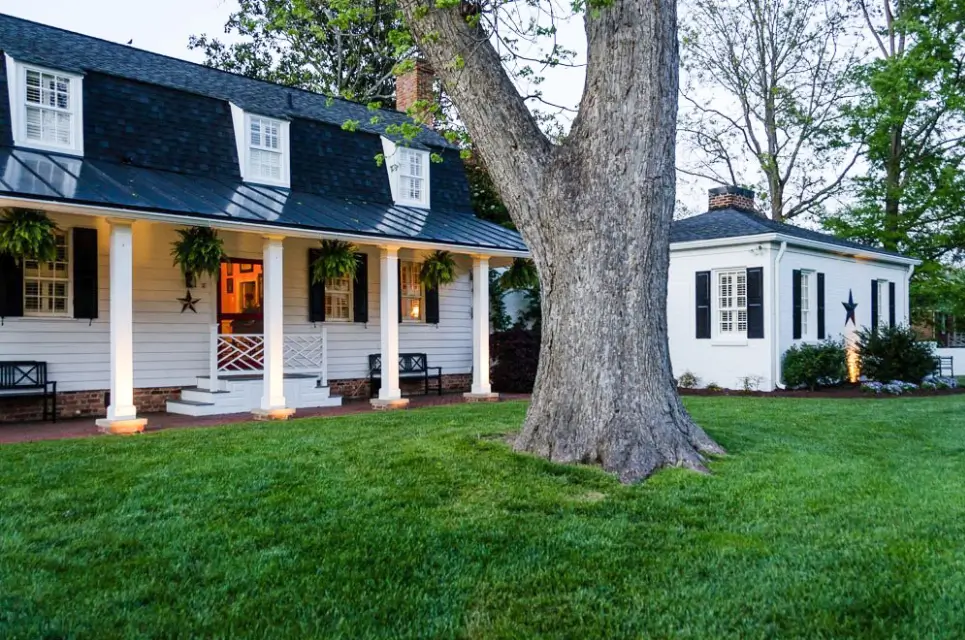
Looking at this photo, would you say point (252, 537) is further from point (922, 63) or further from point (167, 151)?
point (922, 63)

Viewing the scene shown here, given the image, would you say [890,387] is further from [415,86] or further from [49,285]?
[49,285]

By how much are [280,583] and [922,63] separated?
2273 centimetres

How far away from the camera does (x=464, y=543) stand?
4445 millimetres

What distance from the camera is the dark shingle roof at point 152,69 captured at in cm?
1095

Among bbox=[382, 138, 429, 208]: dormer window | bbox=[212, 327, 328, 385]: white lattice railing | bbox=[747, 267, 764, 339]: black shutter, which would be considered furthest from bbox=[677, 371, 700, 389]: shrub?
bbox=[212, 327, 328, 385]: white lattice railing

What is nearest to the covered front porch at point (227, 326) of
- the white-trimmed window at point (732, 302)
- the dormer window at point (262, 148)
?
the dormer window at point (262, 148)

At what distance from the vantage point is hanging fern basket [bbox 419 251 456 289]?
13.6 metres

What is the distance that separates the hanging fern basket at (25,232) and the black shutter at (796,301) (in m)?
13.1

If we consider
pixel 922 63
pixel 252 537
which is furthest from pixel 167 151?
Answer: pixel 922 63

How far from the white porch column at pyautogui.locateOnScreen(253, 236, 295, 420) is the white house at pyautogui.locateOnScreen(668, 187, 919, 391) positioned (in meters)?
8.99

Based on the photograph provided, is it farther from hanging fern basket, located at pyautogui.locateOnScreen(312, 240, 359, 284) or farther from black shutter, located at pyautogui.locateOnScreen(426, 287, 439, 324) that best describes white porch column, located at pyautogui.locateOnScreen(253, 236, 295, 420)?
black shutter, located at pyautogui.locateOnScreen(426, 287, 439, 324)

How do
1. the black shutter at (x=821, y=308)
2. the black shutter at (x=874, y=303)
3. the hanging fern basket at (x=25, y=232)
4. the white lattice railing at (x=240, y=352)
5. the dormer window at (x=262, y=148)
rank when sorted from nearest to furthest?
the hanging fern basket at (x=25, y=232) < the white lattice railing at (x=240, y=352) < the dormer window at (x=262, y=148) < the black shutter at (x=821, y=308) < the black shutter at (x=874, y=303)

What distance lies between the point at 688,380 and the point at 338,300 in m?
7.63

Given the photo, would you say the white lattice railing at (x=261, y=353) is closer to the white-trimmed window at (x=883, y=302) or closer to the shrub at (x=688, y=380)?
the shrub at (x=688, y=380)
